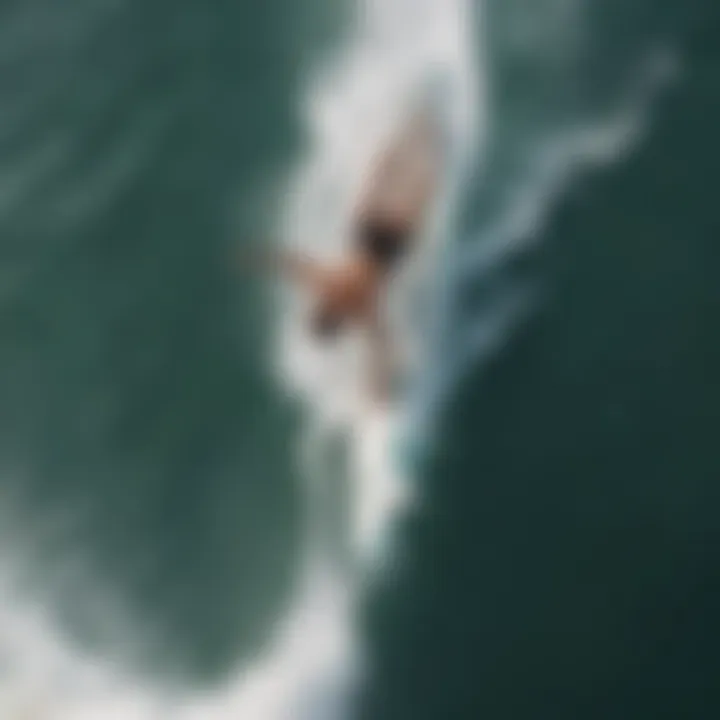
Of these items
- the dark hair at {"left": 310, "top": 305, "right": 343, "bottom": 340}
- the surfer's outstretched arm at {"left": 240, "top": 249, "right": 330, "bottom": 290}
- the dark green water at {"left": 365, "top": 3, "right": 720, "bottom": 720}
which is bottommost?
the dark green water at {"left": 365, "top": 3, "right": 720, "bottom": 720}

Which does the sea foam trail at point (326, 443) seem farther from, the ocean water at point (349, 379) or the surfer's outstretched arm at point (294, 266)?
the surfer's outstretched arm at point (294, 266)

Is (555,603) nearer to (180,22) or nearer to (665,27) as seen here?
(665,27)

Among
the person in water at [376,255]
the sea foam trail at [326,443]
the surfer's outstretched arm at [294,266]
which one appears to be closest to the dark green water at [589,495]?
the sea foam trail at [326,443]

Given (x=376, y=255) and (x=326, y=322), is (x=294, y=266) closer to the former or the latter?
(x=326, y=322)

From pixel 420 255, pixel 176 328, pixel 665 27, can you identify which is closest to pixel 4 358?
pixel 176 328

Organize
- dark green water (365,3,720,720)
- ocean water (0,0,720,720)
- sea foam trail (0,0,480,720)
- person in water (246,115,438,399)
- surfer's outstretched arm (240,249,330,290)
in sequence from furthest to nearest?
surfer's outstretched arm (240,249,330,290) < person in water (246,115,438,399) < ocean water (0,0,720,720) < sea foam trail (0,0,480,720) < dark green water (365,3,720,720)

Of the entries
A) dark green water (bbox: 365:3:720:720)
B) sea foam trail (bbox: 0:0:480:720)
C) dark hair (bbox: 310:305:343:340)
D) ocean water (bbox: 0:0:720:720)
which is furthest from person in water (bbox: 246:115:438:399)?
dark green water (bbox: 365:3:720:720)

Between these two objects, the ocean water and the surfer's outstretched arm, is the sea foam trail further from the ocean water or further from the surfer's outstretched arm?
the surfer's outstretched arm
